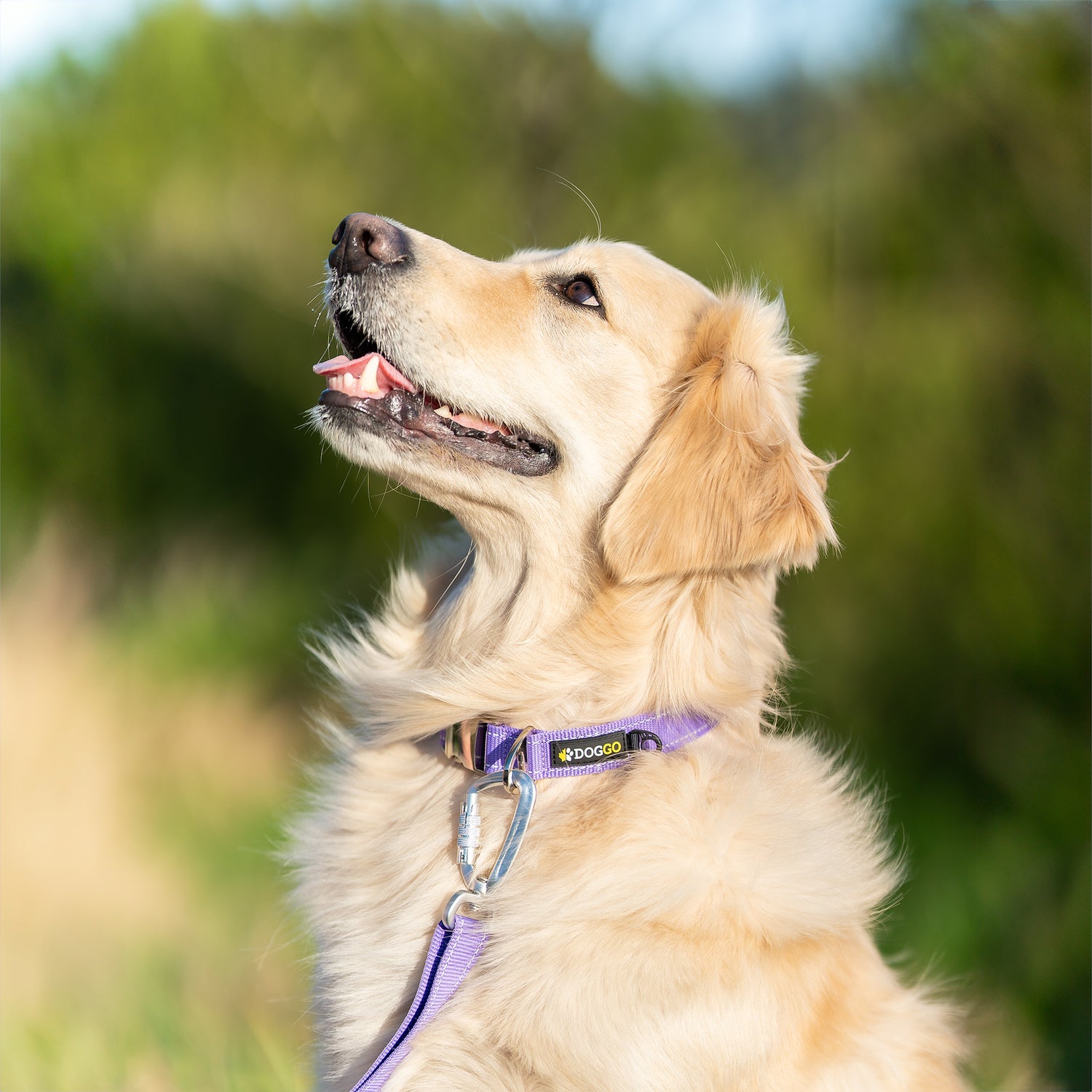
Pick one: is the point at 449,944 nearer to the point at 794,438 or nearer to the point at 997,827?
the point at 794,438

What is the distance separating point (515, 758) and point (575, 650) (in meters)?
0.33

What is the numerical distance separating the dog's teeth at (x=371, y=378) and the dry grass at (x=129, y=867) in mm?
1470

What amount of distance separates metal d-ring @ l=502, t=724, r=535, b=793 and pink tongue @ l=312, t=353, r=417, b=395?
90 cm

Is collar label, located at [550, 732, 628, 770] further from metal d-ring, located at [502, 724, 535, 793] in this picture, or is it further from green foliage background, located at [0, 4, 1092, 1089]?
green foliage background, located at [0, 4, 1092, 1089]

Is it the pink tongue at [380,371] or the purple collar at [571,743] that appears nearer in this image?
the purple collar at [571,743]

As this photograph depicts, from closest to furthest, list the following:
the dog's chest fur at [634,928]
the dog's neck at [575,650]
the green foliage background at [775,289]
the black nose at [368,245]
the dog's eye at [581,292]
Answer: the dog's chest fur at [634,928]
the dog's neck at [575,650]
the black nose at [368,245]
the dog's eye at [581,292]
the green foliage background at [775,289]

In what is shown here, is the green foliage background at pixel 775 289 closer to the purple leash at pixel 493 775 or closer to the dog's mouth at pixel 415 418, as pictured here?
the dog's mouth at pixel 415 418

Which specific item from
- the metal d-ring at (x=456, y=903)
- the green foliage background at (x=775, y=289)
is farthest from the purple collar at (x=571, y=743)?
the green foliage background at (x=775, y=289)

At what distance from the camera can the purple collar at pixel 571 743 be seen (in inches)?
93.7

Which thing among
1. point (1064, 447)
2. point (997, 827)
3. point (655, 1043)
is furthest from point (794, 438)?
point (997, 827)

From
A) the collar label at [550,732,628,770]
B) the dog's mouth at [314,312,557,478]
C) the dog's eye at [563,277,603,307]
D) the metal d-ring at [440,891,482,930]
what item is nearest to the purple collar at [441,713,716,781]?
the collar label at [550,732,628,770]

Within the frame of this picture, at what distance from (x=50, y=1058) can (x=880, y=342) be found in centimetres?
575

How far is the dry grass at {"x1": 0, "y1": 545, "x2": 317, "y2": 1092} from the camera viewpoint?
408cm

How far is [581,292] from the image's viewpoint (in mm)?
2891
